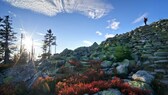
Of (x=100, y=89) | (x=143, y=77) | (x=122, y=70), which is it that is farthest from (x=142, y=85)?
(x=122, y=70)

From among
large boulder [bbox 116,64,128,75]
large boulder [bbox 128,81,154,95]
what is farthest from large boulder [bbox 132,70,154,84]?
large boulder [bbox 116,64,128,75]

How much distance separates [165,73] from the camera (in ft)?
52.9

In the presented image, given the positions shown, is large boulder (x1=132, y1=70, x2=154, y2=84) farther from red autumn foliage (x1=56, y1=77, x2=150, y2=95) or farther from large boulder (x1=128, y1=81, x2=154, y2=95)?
red autumn foliage (x1=56, y1=77, x2=150, y2=95)

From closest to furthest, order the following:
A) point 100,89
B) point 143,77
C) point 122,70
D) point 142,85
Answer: point 100,89
point 142,85
point 143,77
point 122,70

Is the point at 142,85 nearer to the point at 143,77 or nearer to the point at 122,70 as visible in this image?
the point at 143,77

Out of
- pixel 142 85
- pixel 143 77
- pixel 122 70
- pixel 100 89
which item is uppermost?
pixel 122 70

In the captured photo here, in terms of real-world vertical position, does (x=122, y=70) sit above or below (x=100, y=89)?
above

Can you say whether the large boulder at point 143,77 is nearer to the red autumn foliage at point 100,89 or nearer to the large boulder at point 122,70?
the red autumn foliage at point 100,89

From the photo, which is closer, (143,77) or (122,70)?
(143,77)

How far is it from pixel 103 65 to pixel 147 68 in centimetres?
365

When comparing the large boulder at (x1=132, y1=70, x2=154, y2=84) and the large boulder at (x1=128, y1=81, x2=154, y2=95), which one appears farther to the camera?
the large boulder at (x1=132, y1=70, x2=154, y2=84)

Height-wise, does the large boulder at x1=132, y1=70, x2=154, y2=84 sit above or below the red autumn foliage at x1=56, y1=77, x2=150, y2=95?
above

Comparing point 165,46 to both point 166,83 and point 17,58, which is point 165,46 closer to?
point 166,83

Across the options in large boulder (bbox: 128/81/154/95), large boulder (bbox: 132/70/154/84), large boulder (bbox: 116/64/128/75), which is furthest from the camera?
large boulder (bbox: 116/64/128/75)
